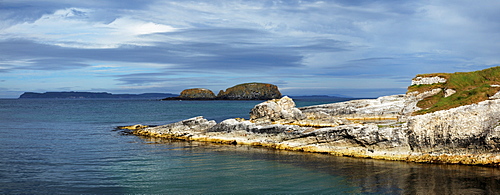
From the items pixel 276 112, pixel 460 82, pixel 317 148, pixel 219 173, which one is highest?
pixel 460 82

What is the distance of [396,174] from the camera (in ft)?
61.4

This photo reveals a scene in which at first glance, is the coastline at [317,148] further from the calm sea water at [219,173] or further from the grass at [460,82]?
the grass at [460,82]

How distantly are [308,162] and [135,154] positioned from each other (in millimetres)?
12704

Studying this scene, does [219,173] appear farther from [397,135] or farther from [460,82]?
[460,82]

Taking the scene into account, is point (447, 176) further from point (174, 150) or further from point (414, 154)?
point (174, 150)

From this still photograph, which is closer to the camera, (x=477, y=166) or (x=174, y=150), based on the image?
(x=477, y=166)

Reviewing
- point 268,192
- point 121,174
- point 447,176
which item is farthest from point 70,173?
point 447,176

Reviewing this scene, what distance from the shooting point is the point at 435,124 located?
A: 22188mm

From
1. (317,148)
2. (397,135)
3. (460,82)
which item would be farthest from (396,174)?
(460,82)

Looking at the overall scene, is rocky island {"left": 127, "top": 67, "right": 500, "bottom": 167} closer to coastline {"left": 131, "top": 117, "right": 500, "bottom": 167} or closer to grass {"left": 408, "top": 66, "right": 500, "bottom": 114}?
coastline {"left": 131, "top": 117, "right": 500, "bottom": 167}

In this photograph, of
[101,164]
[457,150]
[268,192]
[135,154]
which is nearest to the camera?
[268,192]

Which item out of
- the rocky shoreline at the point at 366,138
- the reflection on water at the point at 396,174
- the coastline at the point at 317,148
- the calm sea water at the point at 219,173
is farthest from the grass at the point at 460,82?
the calm sea water at the point at 219,173

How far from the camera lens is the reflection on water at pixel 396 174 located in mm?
15906

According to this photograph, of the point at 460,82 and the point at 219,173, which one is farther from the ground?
the point at 460,82
